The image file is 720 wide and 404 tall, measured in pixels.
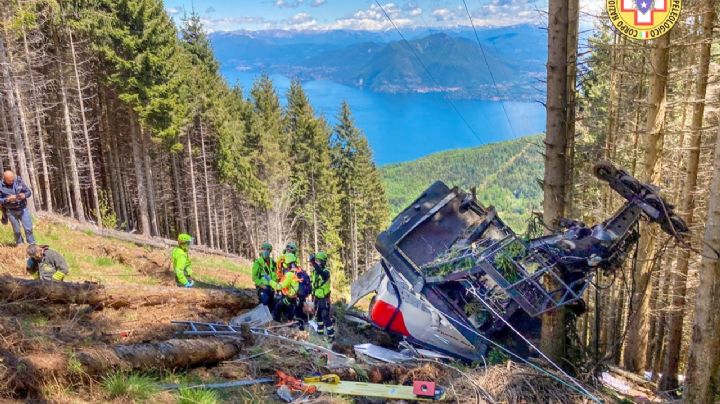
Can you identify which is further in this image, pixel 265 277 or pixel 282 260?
pixel 282 260

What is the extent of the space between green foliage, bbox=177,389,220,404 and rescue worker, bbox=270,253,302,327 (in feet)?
14.9

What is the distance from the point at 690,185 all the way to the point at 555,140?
18.9 feet

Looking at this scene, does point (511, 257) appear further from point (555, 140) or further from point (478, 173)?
point (478, 173)

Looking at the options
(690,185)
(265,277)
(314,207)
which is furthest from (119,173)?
(690,185)

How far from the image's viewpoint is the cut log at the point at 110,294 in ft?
23.0

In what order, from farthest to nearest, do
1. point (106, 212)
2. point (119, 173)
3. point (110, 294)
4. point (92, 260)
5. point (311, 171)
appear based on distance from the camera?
point (311, 171) < point (119, 173) < point (106, 212) < point (92, 260) < point (110, 294)

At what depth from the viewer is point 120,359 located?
5.01 m

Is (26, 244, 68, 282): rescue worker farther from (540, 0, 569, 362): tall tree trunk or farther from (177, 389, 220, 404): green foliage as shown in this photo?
(540, 0, 569, 362): tall tree trunk

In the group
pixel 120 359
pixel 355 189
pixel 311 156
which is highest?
pixel 120 359

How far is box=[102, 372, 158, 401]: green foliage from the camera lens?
4.55 m

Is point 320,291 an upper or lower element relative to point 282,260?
lower

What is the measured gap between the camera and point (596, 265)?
20.4ft

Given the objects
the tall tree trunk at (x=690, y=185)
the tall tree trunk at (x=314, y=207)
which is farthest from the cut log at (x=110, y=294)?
the tall tree trunk at (x=314, y=207)

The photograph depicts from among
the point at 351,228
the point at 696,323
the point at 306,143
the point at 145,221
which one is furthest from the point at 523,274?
the point at 351,228
